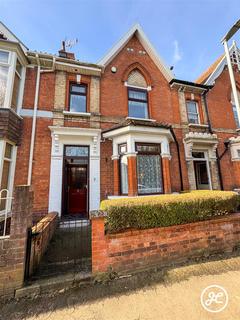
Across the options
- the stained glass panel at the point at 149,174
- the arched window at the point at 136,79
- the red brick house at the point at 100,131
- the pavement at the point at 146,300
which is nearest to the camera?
the pavement at the point at 146,300

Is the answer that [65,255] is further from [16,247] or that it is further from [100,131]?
[100,131]

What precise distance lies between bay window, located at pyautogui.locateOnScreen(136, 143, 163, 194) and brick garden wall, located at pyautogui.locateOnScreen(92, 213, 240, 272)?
3127 millimetres

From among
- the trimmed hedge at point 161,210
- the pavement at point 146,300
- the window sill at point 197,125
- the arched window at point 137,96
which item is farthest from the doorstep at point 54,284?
the window sill at point 197,125

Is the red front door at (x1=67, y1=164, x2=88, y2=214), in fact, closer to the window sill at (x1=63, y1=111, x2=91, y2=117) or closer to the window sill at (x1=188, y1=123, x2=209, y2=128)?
the window sill at (x1=63, y1=111, x2=91, y2=117)

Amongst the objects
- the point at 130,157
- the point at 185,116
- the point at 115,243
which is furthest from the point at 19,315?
the point at 185,116

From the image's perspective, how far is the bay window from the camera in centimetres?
693

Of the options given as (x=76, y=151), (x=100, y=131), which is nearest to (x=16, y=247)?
(x=76, y=151)

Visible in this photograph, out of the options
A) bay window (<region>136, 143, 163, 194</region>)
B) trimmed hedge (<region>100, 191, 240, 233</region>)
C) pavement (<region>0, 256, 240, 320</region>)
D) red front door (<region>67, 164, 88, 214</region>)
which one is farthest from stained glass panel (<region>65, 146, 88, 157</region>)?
pavement (<region>0, 256, 240, 320</region>)

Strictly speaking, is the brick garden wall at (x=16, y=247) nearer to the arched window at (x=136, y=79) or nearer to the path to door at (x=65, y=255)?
the path to door at (x=65, y=255)

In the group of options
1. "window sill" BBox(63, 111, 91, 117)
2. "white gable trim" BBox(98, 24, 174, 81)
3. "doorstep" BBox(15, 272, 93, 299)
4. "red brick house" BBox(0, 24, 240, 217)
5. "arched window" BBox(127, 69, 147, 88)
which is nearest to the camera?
"doorstep" BBox(15, 272, 93, 299)

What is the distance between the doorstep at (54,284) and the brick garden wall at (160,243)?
266 millimetres

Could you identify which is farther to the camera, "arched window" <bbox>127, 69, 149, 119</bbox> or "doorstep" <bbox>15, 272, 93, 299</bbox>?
"arched window" <bbox>127, 69, 149, 119</bbox>

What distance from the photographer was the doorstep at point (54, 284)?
110 inches

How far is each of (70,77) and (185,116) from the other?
667 centimetres
